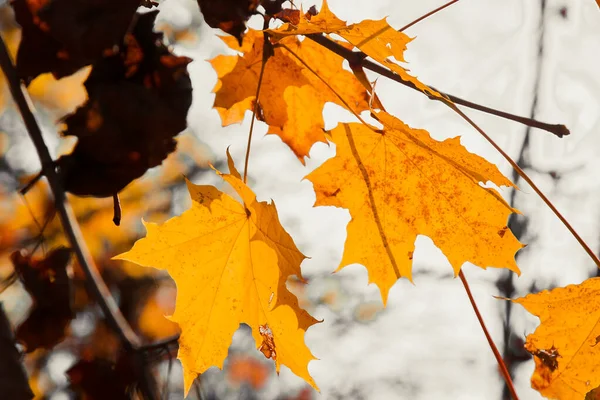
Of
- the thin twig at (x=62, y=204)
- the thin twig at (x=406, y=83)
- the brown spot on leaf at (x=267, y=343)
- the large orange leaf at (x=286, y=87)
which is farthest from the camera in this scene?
the large orange leaf at (x=286, y=87)

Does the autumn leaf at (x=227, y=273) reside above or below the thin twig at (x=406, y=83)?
below

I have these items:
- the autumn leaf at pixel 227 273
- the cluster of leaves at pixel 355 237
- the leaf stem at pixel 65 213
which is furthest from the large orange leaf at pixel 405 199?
the leaf stem at pixel 65 213

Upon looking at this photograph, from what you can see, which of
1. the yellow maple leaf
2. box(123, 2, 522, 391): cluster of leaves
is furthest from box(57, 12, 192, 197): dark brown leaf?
the yellow maple leaf

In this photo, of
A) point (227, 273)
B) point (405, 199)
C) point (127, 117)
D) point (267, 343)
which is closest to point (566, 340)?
point (405, 199)

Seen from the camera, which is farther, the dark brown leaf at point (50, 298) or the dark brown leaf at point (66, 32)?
the dark brown leaf at point (50, 298)

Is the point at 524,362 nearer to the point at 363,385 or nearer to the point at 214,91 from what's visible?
the point at 363,385

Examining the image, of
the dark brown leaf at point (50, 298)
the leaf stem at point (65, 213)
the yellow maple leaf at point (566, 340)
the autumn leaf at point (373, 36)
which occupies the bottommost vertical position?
the yellow maple leaf at point (566, 340)

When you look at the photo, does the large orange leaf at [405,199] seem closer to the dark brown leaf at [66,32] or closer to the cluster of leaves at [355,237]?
the cluster of leaves at [355,237]
